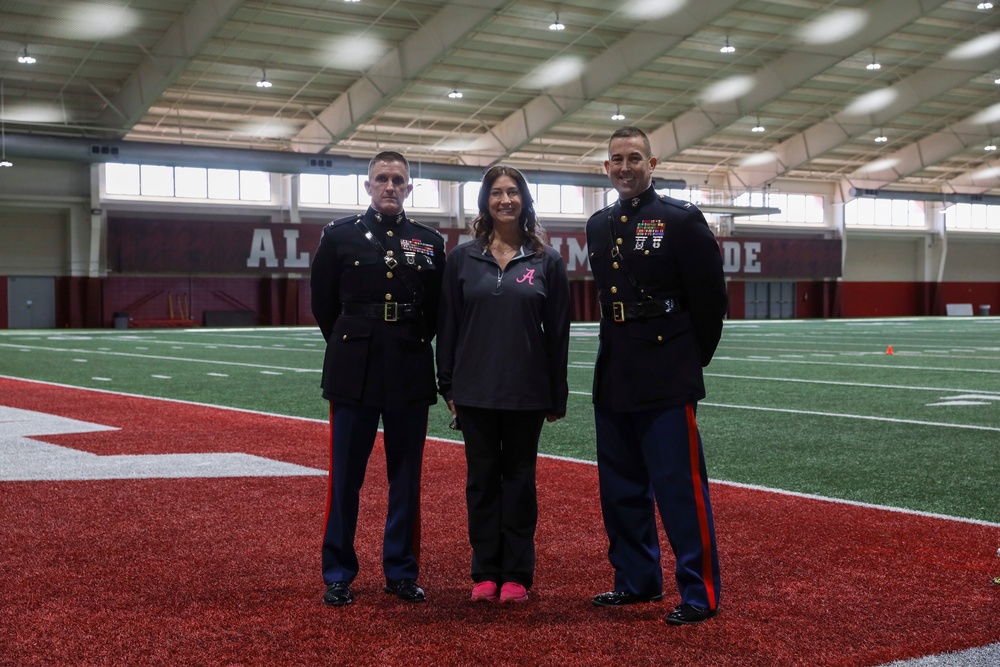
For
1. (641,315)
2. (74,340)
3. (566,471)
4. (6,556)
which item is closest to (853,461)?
(566,471)

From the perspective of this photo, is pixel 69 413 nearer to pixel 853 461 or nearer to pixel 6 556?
pixel 6 556

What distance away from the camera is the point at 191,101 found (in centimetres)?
3725

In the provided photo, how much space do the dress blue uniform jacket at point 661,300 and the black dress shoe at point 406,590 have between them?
1.02 m

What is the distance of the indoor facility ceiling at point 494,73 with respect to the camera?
2958cm

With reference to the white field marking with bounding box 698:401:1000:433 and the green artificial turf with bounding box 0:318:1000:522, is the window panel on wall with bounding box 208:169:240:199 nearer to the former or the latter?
the green artificial turf with bounding box 0:318:1000:522

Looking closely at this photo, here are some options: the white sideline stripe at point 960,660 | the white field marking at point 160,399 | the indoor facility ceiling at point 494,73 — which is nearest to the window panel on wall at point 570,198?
the indoor facility ceiling at point 494,73

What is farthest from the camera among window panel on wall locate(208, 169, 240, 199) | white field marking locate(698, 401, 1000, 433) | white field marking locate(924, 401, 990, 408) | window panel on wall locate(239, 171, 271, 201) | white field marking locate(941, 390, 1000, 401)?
window panel on wall locate(239, 171, 271, 201)

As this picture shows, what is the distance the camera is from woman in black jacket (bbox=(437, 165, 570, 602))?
4.43 meters

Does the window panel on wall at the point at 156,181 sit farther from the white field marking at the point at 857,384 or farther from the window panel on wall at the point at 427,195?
the white field marking at the point at 857,384

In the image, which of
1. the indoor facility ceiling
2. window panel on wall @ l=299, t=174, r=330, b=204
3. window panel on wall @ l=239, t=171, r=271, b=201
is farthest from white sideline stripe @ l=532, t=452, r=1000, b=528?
window panel on wall @ l=299, t=174, r=330, b=204

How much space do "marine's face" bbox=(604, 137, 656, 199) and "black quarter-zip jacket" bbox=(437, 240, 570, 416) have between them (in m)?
0.41

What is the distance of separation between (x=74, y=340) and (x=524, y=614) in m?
26.9

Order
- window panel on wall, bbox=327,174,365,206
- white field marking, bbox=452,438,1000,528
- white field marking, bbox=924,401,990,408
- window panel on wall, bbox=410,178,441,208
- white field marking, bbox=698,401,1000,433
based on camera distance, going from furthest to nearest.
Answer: window panel on wall, bbox=410,178,441,208
window panel on wall, bbox=327,174,365,206
white field marking, bbox=924,401,990,408
white field marking, bbox=698,401,1000,433
white field marking, bbox=452,438,1000,528

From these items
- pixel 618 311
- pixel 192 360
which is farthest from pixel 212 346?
pixel 618 311
